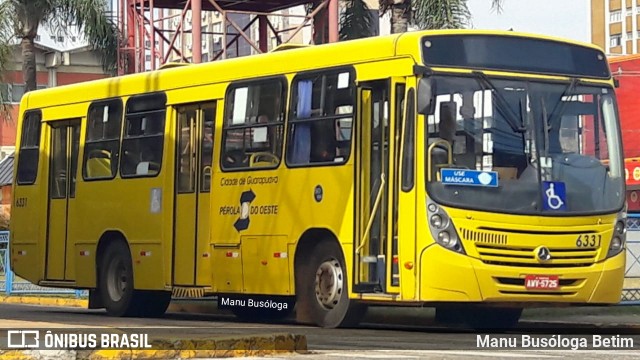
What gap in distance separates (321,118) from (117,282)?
581 cm

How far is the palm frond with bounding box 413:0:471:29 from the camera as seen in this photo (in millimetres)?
31859

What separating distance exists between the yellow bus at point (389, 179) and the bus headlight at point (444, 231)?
17 millimetres

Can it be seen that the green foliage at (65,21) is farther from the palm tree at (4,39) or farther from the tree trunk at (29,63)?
the tree trunk at (29,63)

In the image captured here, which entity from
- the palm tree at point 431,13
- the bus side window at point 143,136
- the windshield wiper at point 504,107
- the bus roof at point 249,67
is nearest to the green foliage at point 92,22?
the palm tree at point 431,13

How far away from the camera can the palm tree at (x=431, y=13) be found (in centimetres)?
3127

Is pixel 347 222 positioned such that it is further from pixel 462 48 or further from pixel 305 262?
pixel 462 48

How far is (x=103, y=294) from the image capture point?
22266 mm

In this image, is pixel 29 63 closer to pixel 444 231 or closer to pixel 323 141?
pixel 323 141

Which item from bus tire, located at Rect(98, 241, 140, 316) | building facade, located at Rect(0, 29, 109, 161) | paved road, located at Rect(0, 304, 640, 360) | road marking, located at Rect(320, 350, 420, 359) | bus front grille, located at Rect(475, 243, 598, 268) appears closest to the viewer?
road marking, located at Rect(320, 350, 420, 359)

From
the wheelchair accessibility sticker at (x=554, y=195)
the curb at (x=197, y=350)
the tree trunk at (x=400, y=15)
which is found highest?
the tree trunk at (x=400, y=15)

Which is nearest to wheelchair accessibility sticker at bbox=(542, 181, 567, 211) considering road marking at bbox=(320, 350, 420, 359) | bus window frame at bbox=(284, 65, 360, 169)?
bus window frame at bbox=(284, 65, 360, 169)

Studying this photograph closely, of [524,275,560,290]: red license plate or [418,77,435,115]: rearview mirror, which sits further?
[524,275,560,290]: red license plate

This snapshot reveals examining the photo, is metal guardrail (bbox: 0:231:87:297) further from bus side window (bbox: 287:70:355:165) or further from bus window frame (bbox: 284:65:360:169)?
bus side window (bbox: 287:70:355:165)

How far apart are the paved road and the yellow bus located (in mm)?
458
